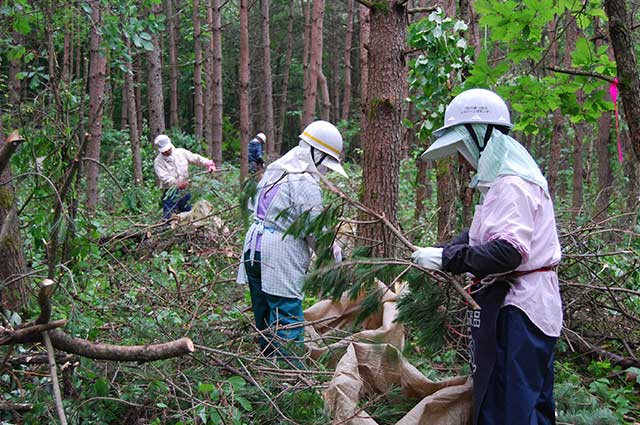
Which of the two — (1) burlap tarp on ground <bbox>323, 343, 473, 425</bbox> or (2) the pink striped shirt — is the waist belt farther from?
(1) burlap tarp on ground <bbox>323, 343, 473, 425</bbox>

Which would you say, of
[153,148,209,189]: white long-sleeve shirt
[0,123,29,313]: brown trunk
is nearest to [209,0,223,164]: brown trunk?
[153,148,209,189]: white long-sleeve shirt

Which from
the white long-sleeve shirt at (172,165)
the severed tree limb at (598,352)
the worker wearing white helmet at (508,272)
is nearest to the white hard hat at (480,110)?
the worker wearing white helmet at (508,272)

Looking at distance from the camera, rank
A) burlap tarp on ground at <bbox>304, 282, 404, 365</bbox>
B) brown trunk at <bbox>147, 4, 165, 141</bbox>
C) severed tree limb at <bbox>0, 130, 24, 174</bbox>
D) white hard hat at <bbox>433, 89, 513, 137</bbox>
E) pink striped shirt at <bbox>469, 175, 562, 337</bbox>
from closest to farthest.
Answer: severed tree limb at <bbox>0, 130, 24, 174</bbox> → pink striped shirt at <bbox>469, 175, 562, 337</bbox> → white hard hat at <bbox>433, 89, 513, 137</bbox> → burlap tarp on ground at <bbox>304, 282, 404, 365</bbox> → brown trunk at <bbox>147, 4, 165, 141</bbox>

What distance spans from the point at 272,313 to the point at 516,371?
1.95 metres

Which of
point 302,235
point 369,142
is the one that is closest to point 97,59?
point 369,142

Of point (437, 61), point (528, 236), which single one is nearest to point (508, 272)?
point (528, 236)

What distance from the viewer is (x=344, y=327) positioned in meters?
4.71

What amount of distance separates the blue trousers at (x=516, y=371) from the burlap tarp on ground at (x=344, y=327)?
747 mm

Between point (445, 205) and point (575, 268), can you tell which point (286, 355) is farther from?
point (445, 205)

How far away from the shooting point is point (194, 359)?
3.75 m

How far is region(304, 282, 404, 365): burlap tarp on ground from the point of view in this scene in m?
4.10

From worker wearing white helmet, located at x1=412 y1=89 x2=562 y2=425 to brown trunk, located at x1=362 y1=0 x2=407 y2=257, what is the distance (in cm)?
210

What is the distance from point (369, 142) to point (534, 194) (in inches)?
100

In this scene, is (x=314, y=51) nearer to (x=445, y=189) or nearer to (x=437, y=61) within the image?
(x=445, y=189)
